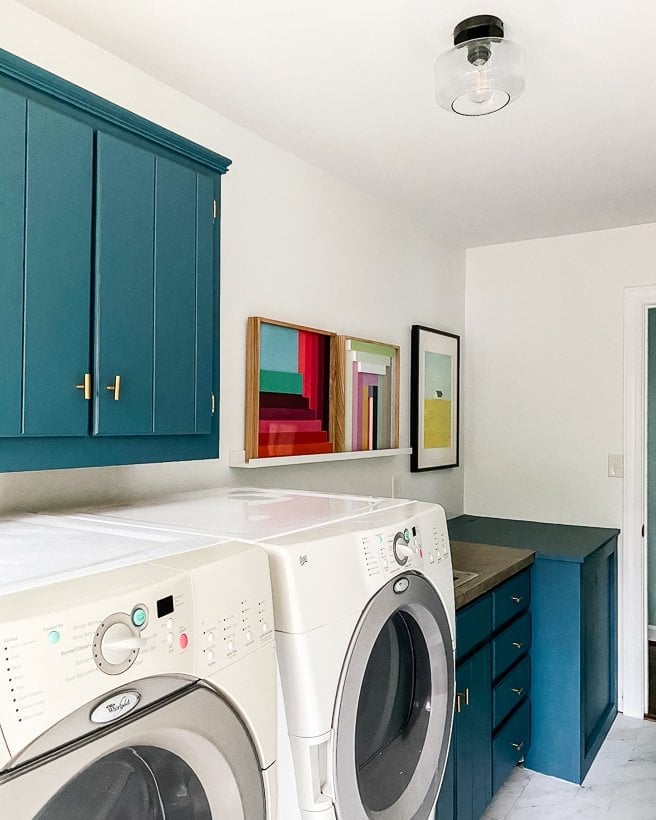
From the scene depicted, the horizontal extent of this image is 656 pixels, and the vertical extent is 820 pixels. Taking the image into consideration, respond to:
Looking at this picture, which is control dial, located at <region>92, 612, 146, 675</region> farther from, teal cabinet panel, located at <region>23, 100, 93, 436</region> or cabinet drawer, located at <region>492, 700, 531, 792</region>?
cabinet drawer, located at <region>492, 700, 531, 792</region>

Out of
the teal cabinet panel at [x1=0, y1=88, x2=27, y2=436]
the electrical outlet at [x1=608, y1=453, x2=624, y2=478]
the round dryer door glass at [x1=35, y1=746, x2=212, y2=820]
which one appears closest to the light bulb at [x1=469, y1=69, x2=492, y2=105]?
the teal cabinet panel at [x1=0, y1=88, x2=27, y2=436]

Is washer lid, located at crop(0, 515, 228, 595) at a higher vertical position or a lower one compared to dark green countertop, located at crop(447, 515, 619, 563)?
higher

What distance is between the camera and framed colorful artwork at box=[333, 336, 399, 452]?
2.64 metres

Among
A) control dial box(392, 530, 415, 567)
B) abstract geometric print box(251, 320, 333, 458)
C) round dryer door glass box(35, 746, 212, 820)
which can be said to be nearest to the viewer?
round dryer door glass box(35, 746, 212, 820)

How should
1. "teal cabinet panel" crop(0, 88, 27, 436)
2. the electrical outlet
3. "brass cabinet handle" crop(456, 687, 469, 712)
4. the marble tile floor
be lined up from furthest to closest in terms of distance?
the electrical outlet < the marble tile floor < "brass cabinet handle" crop(456, 687, 469, 712) < "teal cabinet panel" crop(0, 88, 27, 436)

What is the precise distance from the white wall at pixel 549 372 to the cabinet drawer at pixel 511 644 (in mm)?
950

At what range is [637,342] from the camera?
3.30m

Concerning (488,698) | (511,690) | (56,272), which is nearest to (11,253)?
(56,272)

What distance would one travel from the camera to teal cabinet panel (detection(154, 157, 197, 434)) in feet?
5.13

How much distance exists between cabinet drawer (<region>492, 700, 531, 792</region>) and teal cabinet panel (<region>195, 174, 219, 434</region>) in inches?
63.4

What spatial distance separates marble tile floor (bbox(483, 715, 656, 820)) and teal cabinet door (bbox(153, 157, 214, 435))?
1897 millimetres

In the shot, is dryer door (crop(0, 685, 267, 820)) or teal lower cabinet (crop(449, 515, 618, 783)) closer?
dryer door (crop(0, 685, 267, 820))

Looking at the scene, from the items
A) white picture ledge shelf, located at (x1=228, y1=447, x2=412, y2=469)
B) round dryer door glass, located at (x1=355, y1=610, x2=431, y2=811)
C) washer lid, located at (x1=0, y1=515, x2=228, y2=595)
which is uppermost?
white picture ledge shelf, located at (x1=228, y1=447, x2=412, y2=469)

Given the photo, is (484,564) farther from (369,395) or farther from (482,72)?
(482,72)
